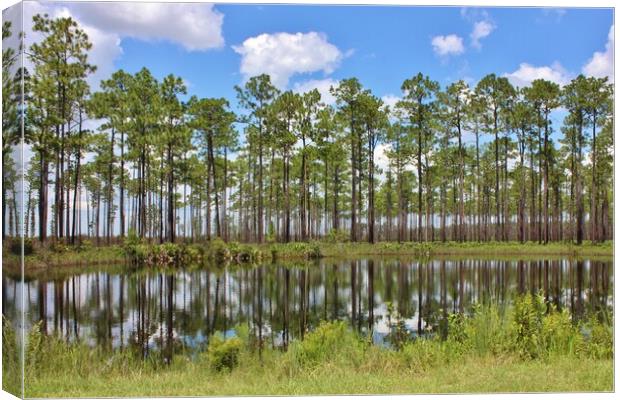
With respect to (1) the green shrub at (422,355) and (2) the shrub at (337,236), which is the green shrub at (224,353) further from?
(2) the shrub at (337,236)

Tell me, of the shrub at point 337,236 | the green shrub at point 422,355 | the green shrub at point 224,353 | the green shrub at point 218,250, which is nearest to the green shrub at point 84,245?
the green shrub at point 218,250

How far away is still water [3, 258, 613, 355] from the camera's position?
673cm

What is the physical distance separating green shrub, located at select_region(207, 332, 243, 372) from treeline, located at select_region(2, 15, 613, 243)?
5.09 ft

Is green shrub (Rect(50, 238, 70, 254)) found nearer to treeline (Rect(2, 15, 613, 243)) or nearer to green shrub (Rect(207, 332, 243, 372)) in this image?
treeline (Rect(2, 15, 613, 243))

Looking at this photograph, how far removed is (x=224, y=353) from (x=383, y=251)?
251cm

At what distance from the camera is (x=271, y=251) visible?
7.51 m

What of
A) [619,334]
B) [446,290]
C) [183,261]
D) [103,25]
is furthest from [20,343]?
[619,334]

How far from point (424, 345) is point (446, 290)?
3.92 feet

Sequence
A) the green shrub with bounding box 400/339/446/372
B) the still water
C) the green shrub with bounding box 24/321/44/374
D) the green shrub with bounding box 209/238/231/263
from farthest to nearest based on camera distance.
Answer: the green shrub with bounding box 209/238/231/263 < the still water < the green shrub with bounding box 400/339/446/372 < the green shrub with bounding box 24/321/44/374

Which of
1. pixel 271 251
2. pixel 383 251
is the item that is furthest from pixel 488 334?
pixel 271 251

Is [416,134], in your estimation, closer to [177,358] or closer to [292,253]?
[292,253]

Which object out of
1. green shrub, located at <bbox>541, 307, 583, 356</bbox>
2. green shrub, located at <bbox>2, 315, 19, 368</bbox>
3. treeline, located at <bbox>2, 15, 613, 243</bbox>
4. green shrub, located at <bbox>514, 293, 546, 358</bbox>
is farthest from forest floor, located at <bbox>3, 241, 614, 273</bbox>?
green shrub, located at <bbox>514, 293, 546, 358</bbox>

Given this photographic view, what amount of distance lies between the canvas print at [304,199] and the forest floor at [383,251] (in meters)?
0.03

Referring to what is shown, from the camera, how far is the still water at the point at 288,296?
6734 mm
